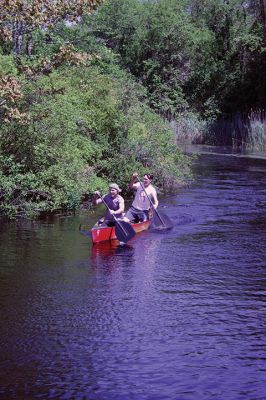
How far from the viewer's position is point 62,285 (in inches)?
Answer: 493

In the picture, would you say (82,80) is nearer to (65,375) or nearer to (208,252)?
(208,252)

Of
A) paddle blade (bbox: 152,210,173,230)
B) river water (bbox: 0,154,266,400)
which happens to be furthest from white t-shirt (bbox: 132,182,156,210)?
river water (bbox: 0,154,266,400)

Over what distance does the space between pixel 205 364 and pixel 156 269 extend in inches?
207

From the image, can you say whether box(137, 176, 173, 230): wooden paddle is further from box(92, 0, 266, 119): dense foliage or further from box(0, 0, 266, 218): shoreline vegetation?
box(92, 0, 266, 119): dense foliage

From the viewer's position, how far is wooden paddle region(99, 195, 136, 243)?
16.6 m

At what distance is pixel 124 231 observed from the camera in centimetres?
1666

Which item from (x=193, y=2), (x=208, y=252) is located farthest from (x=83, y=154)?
(x=193, y=2)

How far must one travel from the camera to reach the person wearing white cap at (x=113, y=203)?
55.8 feet

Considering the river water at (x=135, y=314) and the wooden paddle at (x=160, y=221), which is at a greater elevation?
the wooden paddle at (x=160, y=221)

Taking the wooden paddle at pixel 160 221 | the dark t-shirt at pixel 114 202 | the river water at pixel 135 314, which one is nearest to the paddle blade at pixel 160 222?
the wooden paddle at pixel 160 221

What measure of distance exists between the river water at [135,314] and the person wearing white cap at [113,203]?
90 centimetres

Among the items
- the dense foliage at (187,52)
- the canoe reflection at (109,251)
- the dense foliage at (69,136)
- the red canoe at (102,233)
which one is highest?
the dense foliage at (187,52)

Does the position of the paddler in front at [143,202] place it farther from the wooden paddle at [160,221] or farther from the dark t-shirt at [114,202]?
the dark t-shirt at [114,202]

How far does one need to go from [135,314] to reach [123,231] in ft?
19.5
